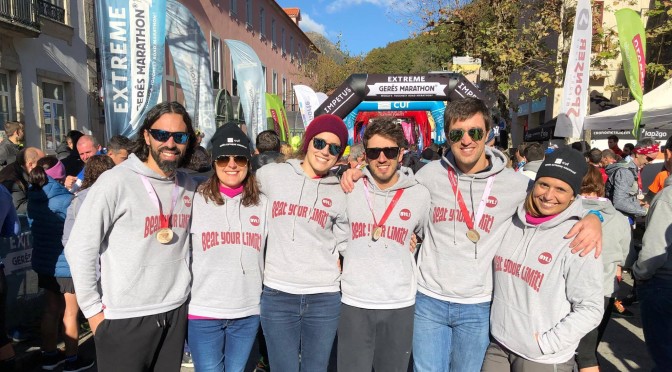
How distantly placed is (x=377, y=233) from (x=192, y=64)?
7.29 m

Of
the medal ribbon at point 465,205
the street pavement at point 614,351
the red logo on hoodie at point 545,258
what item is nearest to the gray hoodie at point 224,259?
the medal ribbon at point 465,205

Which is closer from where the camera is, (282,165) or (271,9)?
(282,165)

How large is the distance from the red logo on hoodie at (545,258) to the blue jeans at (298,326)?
118 cm

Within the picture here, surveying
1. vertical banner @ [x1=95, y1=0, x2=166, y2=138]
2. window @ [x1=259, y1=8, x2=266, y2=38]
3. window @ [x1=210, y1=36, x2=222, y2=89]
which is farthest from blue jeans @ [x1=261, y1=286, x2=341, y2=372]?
window @ [x1=259, y1=8, x2=266, y2=38]

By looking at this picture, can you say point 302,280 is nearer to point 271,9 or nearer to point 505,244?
point 505,244

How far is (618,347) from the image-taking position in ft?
15.4

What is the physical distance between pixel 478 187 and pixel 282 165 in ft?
4.08

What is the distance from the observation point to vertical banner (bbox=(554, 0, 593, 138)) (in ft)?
24.0

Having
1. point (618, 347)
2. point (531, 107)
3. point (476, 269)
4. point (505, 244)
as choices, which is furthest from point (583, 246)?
point (531, 107)

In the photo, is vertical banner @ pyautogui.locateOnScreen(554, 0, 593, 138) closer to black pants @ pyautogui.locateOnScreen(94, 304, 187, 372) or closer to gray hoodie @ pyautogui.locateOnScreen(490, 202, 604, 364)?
gray hoodie @ pyautogui.locateOnScreen(490, 202, 604, 364)

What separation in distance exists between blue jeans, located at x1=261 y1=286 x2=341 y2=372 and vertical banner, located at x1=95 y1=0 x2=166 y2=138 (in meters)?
5.05

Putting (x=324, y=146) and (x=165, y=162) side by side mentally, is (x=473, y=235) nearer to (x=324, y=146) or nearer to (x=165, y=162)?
(x=324, y=146)

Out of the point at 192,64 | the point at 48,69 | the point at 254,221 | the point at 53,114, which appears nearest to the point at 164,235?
the point at 254,221

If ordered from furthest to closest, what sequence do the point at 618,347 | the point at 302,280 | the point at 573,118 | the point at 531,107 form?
the point at 531,107
the point at 573,118
the point at 618,347
the point at 302,280
